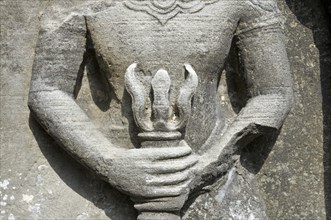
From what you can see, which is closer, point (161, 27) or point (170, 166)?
point (170, 166)

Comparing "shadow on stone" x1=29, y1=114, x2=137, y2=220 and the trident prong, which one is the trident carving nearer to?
the trident prong

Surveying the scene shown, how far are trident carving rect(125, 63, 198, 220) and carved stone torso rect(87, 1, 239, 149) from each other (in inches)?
2.6

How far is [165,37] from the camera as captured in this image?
3.31 m

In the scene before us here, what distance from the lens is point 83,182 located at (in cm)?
347

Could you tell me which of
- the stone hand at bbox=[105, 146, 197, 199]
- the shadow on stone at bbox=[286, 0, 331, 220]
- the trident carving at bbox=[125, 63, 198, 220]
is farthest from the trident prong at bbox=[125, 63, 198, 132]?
the shadow on stone at bbox=[286, 0, 331, 220]

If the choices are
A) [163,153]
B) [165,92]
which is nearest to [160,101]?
[165,92]

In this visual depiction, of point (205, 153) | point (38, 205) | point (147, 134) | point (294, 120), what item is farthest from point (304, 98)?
point (38, 205)

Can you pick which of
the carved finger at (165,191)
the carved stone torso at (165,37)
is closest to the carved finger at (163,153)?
the carved finger at (165,191)

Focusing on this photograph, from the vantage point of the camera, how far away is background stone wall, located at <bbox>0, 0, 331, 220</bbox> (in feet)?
11.3

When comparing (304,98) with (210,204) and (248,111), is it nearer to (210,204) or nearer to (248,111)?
(248,111)

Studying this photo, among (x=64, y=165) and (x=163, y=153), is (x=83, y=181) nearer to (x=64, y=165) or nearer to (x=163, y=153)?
(x=64, y=165)

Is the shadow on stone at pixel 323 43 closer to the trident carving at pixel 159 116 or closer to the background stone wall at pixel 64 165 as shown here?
the background stone wall at pixel 64 165

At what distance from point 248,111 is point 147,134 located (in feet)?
1.57

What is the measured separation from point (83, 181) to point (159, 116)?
53cm
